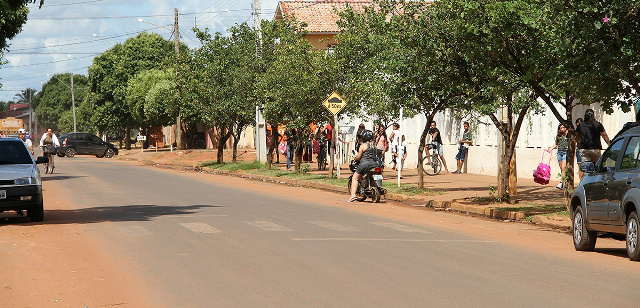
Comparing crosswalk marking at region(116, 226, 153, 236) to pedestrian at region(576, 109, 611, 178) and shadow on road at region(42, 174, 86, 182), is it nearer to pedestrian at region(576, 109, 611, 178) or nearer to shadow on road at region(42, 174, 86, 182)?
pedestrian at region(576, 109, 611, 178)

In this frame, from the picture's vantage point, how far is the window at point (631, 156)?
11.3 m

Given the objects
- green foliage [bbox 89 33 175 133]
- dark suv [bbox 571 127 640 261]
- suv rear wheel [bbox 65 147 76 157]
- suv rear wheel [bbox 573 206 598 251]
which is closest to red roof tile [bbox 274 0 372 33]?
suv rear wheel [bbox 65 147 76 157]

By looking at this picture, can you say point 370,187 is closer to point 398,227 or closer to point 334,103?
point 398,227

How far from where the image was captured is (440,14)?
18875mm

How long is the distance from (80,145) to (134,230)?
4822 cm

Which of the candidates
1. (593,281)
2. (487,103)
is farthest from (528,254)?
(487,103)

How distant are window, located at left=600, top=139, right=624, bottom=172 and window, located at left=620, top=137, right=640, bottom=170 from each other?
0.24 metres

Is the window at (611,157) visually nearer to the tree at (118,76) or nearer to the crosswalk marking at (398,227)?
the crosswalk marking at (398,227)

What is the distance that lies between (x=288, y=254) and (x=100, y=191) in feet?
49.3

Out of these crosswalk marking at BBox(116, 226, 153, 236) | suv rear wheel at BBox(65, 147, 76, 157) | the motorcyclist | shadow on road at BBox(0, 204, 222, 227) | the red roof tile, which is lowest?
shadow on road at BBox(0, 204, 222, 227)

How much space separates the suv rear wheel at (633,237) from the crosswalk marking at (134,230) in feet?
22.9

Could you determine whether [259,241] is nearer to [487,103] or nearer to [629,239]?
[629,239]

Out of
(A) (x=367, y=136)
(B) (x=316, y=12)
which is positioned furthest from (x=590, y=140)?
(B) (x=316, y=12)

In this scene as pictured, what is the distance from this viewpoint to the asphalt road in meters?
8.48
